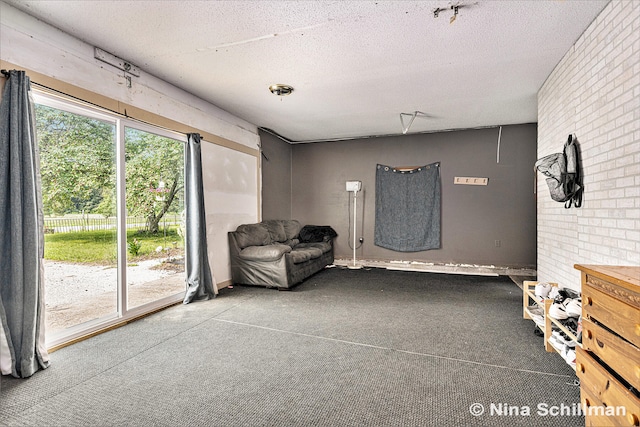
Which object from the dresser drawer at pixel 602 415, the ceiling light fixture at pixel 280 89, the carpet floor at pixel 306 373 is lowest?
the carpet floor at pixel 306 373

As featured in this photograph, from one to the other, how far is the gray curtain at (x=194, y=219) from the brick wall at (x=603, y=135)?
12.3 ft

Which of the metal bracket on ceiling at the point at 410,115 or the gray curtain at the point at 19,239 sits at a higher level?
the metal bracket on ceiling at the point at 410,115

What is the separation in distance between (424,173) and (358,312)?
3391 mm

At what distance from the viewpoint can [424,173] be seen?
231 inches

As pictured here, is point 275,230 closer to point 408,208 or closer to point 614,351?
point 408,208

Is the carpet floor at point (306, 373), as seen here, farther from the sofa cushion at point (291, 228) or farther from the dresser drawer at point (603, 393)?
the sofa cushion at point (291, 228)

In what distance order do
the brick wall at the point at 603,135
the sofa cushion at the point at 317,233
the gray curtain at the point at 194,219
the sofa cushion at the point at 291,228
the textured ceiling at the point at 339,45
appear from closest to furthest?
the brick wall at the point at 603,135 → the textured ceiling at the point at 339,45 → the gray curtain at the point at 194,219 → the sofa cushion at the point at 291,228 → the sofa cushion at the point at 317,233

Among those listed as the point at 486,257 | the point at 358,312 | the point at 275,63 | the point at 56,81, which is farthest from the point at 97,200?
the point at 486,257

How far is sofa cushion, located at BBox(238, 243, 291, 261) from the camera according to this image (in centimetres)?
431

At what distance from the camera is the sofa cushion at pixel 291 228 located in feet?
19.0

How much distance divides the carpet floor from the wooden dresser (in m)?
0.40

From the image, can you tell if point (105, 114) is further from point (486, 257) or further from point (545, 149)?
point (486, 257)

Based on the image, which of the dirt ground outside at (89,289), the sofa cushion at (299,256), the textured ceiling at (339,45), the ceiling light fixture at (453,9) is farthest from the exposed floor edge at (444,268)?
the ceiling light fixture at (453,9)

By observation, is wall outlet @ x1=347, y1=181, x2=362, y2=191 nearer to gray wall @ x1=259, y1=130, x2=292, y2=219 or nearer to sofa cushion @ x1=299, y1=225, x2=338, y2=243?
sofa cushion @ x1=299, y1=225, x2=338, y2=243
